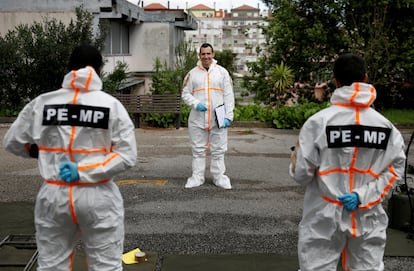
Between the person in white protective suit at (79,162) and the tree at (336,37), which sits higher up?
the tree at (336,37)

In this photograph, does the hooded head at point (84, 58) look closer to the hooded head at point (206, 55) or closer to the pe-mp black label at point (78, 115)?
the pe-mp black label at point (78, 115)

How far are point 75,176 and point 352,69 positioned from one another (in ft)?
5.86

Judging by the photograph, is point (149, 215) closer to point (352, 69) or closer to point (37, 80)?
point (352, 69)

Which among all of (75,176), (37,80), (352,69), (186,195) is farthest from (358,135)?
(37,80)

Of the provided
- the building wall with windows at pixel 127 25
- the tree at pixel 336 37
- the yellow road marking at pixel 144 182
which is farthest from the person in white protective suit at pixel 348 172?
the building wall with windows at pixel 127 25

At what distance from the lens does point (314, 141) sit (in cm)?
333

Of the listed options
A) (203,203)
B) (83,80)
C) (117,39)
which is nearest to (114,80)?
(117,39)

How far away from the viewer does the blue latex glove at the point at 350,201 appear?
3.26 meters

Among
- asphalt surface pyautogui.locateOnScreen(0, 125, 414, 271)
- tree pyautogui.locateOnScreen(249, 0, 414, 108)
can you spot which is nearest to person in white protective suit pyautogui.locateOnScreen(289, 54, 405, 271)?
asphalt surface pyautogui.locateOnScreen(0, 125, 414, 271)

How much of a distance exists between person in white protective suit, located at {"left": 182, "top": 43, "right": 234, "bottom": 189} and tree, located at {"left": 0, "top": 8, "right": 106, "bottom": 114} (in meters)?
8.00

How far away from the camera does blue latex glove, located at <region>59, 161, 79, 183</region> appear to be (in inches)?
127

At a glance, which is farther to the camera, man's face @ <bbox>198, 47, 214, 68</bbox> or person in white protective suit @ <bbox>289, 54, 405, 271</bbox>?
man's face @ <bbox>198, 47, 214, 68</bbox>

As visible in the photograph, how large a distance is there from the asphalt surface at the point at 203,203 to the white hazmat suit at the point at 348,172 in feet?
5.46

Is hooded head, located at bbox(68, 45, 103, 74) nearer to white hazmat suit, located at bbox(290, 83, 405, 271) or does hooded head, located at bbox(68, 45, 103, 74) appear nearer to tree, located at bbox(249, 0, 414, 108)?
white hazmat suit, located at bbox(290, 83, 405, 271)
